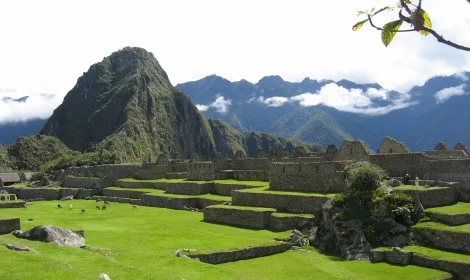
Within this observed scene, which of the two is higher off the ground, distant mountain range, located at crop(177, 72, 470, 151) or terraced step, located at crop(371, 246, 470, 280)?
distant mountain range, located at crop(177, 72, 470, 151)

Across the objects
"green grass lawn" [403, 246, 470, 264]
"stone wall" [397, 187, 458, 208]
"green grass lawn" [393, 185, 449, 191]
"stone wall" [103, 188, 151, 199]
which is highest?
"green grass lawn" [393, 185, 449, 191]

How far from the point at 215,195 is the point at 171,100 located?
158m

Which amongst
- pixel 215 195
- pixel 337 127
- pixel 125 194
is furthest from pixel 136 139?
pixel 215 195

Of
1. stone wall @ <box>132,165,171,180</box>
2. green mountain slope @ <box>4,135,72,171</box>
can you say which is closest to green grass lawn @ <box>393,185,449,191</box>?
stone wall @ <box>132,165,171,180</box>

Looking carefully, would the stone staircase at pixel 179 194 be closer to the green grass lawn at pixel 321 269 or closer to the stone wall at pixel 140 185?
the stone wall at pixel 140 185

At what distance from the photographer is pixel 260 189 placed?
29.9 metres

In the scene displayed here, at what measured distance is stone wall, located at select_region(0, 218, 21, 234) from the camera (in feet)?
57.0

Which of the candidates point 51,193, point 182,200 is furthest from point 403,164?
point 51,193

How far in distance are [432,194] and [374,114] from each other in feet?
423

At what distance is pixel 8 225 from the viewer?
17609 mm

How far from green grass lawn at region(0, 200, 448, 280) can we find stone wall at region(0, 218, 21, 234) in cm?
100

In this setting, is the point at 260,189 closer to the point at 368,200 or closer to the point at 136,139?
the point at 368,200

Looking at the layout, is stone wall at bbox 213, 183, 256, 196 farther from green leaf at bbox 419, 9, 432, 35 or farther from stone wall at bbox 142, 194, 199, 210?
green leaf at bbox 419, 9, 432, 35

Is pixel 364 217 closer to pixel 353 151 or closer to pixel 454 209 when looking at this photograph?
pixel 454 209
